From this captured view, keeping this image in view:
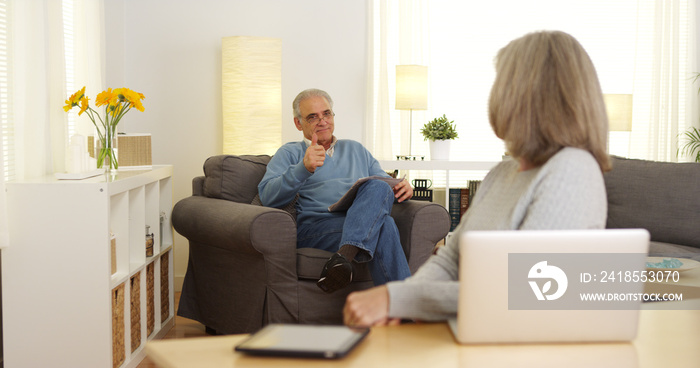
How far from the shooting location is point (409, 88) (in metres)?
4.09

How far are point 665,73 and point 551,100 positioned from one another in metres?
3.97

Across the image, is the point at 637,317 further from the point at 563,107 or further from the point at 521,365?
the point at 563,107

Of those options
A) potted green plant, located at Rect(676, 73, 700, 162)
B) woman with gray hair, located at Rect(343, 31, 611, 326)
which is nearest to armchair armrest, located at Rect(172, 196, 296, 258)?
woman with gray hair, located at Rect(343, 31, 611, 326)

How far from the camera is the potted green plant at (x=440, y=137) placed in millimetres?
4176

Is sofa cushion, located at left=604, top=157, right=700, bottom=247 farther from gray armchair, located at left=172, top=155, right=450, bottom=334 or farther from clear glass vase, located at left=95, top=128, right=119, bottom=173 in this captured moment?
clear glass vase, located at left=95, top=128, right=119, bottom=173

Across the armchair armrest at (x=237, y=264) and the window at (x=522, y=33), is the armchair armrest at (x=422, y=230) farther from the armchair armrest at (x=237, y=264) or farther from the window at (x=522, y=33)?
the window at (x=522, y=33)

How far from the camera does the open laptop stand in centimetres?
93

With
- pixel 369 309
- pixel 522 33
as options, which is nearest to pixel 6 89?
pixel 369 309

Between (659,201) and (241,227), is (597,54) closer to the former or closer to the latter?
(659,201)

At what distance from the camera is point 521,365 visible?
90 centimetres

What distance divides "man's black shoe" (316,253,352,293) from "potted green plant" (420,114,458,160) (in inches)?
69.5

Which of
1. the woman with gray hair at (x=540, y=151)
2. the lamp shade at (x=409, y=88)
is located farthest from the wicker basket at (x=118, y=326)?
the lamp shade at (x=409, y=88)

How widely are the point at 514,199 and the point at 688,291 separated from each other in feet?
3.13

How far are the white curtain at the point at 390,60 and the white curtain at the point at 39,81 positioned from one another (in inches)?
75.4
